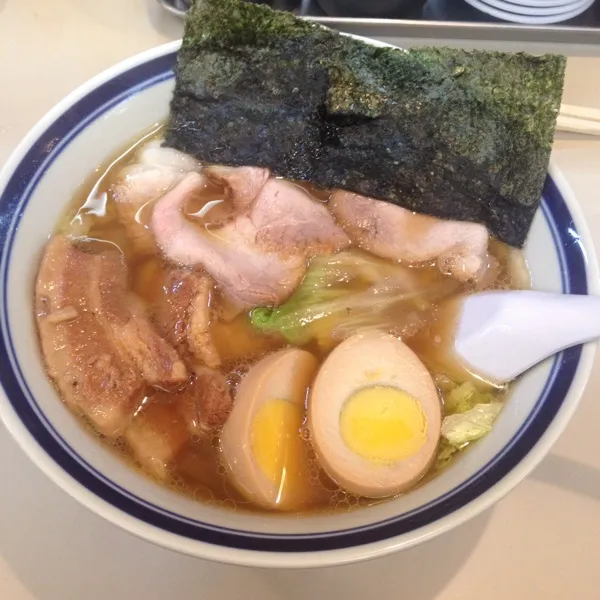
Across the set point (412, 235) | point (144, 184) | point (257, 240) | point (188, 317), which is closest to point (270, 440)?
point (188, 317)

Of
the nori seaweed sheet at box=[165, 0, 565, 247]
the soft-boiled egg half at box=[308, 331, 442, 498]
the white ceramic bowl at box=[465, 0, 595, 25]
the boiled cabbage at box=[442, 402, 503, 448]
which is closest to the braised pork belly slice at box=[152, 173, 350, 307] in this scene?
the nori seaweed sheet at box=[165, 0, 565, 247]

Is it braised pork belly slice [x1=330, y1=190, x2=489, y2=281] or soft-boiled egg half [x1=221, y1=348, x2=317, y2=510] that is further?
braised pork belly slice [x1=330, y1=190, x2=489, y2=281]

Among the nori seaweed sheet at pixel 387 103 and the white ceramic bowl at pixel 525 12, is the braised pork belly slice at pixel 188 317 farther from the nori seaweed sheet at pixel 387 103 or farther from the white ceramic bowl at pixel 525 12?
the white ceramic bowl at pixel 525 12

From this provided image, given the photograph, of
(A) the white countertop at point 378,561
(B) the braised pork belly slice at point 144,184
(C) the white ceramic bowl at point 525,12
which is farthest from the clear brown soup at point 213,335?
(C) the white ceramic bowl at point 525,12

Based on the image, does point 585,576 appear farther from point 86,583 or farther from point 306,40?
point 306,40

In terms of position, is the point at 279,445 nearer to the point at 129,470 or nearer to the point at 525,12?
the point at 129,470

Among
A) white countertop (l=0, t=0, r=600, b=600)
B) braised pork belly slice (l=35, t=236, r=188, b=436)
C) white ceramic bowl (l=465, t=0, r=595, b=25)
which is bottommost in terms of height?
white countertop (l=0, t=0, r=600, b=600)

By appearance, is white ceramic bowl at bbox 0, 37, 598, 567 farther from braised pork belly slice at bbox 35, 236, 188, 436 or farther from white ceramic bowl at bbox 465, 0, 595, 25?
white ceramic bowl at bbox 465, 0, 595, 25

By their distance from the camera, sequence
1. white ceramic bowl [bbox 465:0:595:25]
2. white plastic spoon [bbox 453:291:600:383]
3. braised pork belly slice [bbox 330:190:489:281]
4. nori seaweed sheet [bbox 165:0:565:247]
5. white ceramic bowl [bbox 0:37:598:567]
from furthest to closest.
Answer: white ceramic bowl [bbox 465:0:595:25] → braised pork belly slice [bbox 330:190:489:281] → nori seaweed sheet [bbox 165:0:565:247] → white plastic spoon [bbox 453:291:600:383] → white ceramic bowl [bbox 0:37:598:567]
